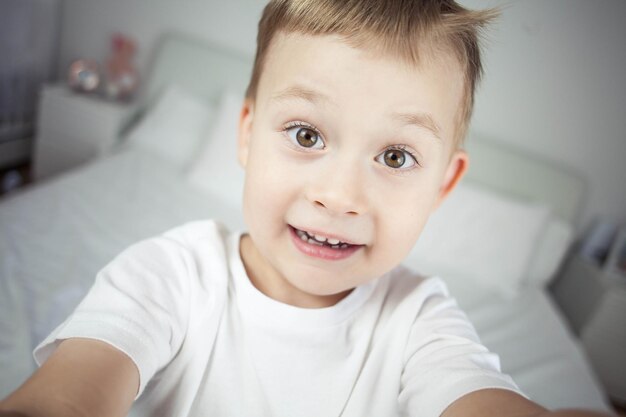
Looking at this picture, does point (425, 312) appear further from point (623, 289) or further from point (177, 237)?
point (623, 289)

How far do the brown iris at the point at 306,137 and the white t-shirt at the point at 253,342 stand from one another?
6.7 inches

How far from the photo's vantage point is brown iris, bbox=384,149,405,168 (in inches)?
13.0

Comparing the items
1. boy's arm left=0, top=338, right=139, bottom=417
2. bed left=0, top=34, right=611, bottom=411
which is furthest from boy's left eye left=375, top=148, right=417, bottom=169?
boy's arm left=0, top=338, right=139, bottom=417

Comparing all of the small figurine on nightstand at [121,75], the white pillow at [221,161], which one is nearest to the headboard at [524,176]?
the white pillow at [221,161]

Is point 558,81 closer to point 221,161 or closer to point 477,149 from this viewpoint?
point 477,149

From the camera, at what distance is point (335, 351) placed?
434 millimetres

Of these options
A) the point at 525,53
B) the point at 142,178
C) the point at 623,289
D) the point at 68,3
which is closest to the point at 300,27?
the point at 525,53

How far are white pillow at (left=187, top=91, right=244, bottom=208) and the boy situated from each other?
197 mm

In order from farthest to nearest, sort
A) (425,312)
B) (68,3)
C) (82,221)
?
(68,3) → (82,221) → (425,312)

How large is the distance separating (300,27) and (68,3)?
1.16 metres

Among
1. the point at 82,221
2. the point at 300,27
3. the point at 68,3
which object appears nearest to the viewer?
the point at 300,27

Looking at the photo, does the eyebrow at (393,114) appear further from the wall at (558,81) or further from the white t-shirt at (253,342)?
the white t-shirt at (253,342)

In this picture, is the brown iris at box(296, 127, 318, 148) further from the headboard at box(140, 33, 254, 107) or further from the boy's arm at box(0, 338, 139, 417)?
the headboard at box(140, 33, 254, 107)

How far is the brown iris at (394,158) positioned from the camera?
1.08 ft
